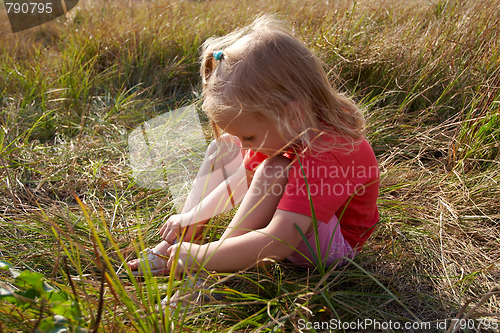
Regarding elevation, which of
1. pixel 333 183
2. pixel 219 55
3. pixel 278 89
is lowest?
pixel 333 183

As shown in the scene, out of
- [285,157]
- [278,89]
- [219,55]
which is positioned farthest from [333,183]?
[219,55]

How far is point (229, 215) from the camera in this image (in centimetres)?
171

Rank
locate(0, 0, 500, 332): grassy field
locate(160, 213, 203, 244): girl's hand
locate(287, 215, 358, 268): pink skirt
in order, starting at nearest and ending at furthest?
locate(0, 0, 500, 332): grassy field
locate(287, 215, 358, 268): pink skirt
locate(160, 213, 203, 244): girl's hand

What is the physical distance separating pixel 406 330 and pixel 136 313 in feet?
2.44

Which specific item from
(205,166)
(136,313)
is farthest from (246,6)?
(136,313)

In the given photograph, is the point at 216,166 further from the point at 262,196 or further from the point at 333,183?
the point at 333,183

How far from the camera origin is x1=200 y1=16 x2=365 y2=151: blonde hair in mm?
1263

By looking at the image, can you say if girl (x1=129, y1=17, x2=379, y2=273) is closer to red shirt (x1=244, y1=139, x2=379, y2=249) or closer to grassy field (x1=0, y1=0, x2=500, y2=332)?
red shirt (x1=244, y1=139, x2=379, y2=249)

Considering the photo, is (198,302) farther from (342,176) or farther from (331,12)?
(331,12)

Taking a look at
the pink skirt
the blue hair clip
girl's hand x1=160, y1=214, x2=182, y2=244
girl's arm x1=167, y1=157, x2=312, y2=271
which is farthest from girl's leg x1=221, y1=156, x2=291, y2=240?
the blue hair clip

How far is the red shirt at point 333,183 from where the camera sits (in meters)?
1.21

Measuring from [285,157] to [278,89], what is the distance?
21cm

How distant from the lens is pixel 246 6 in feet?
11.6

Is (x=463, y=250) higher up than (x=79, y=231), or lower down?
lower down
